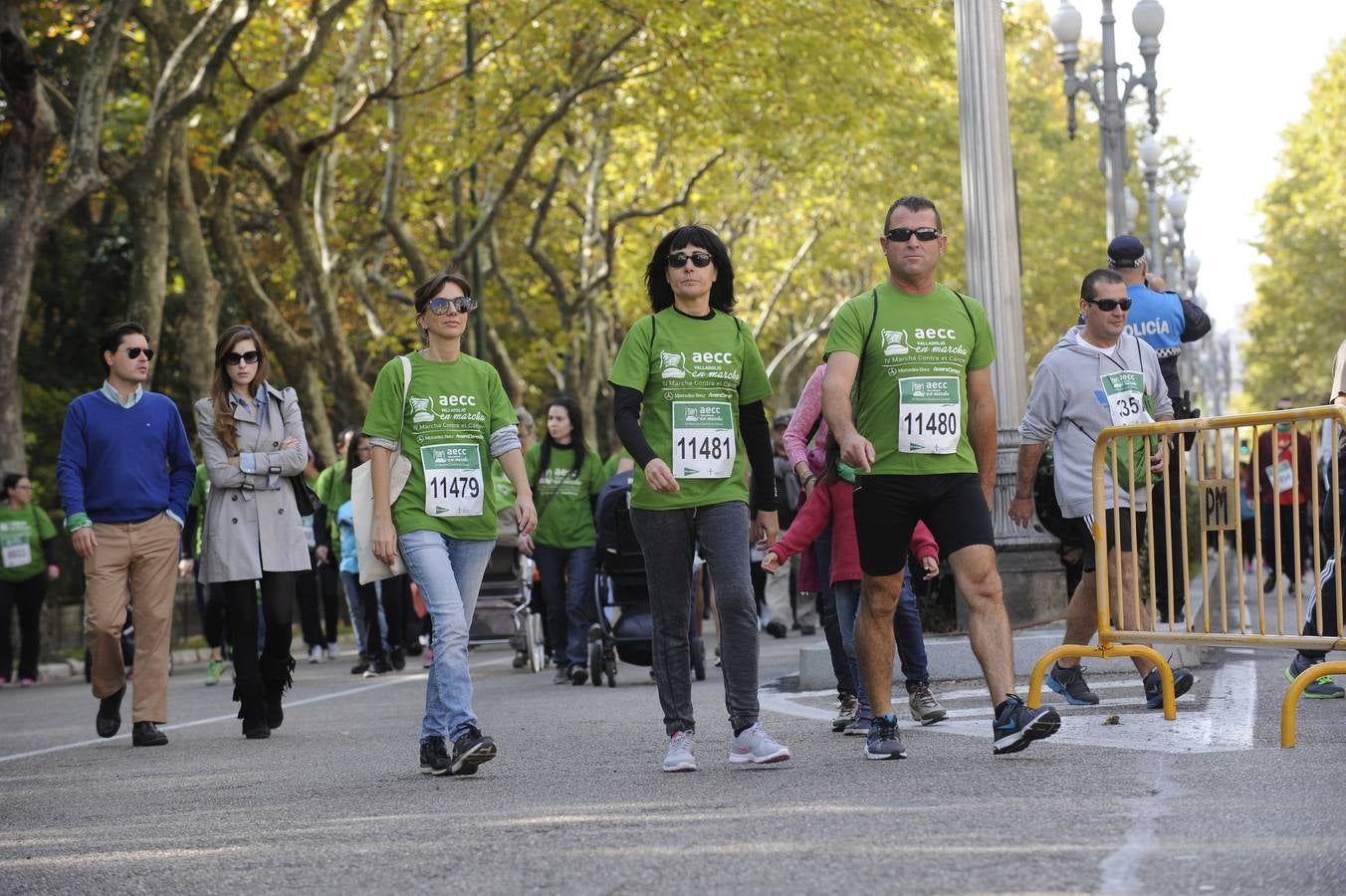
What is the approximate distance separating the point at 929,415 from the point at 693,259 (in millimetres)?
1004

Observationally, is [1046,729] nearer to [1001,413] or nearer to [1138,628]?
[1138,628]

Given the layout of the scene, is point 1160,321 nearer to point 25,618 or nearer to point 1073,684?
point 1073,684

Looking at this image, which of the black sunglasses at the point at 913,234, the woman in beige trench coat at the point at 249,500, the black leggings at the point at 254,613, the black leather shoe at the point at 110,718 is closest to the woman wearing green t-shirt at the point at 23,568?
the black leather shoe at the point at 110,718

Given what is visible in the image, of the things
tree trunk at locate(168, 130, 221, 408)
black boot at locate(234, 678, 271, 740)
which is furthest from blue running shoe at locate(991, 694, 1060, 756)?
tree trunk at locate(168, 130, 221, 408)

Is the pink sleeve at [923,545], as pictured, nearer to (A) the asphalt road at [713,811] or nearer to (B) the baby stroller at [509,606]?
(A) the asphalt road at [713,811]

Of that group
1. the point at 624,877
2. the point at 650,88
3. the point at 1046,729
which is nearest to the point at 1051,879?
the point at 624,877

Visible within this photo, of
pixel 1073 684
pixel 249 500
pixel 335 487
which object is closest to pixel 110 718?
pixel 249 500

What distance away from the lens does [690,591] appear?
7.93 metres

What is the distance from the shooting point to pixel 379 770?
28.0 ft

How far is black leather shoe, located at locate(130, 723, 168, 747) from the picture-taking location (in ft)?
34.2

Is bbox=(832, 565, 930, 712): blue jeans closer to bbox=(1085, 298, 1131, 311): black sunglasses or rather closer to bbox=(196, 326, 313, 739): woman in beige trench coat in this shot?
bbox=(1085, 298, 1131, 311): black sunglasses

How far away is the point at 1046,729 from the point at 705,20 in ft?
64.1

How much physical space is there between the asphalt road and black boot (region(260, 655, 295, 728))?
24cm

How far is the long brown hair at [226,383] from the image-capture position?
1030cm
